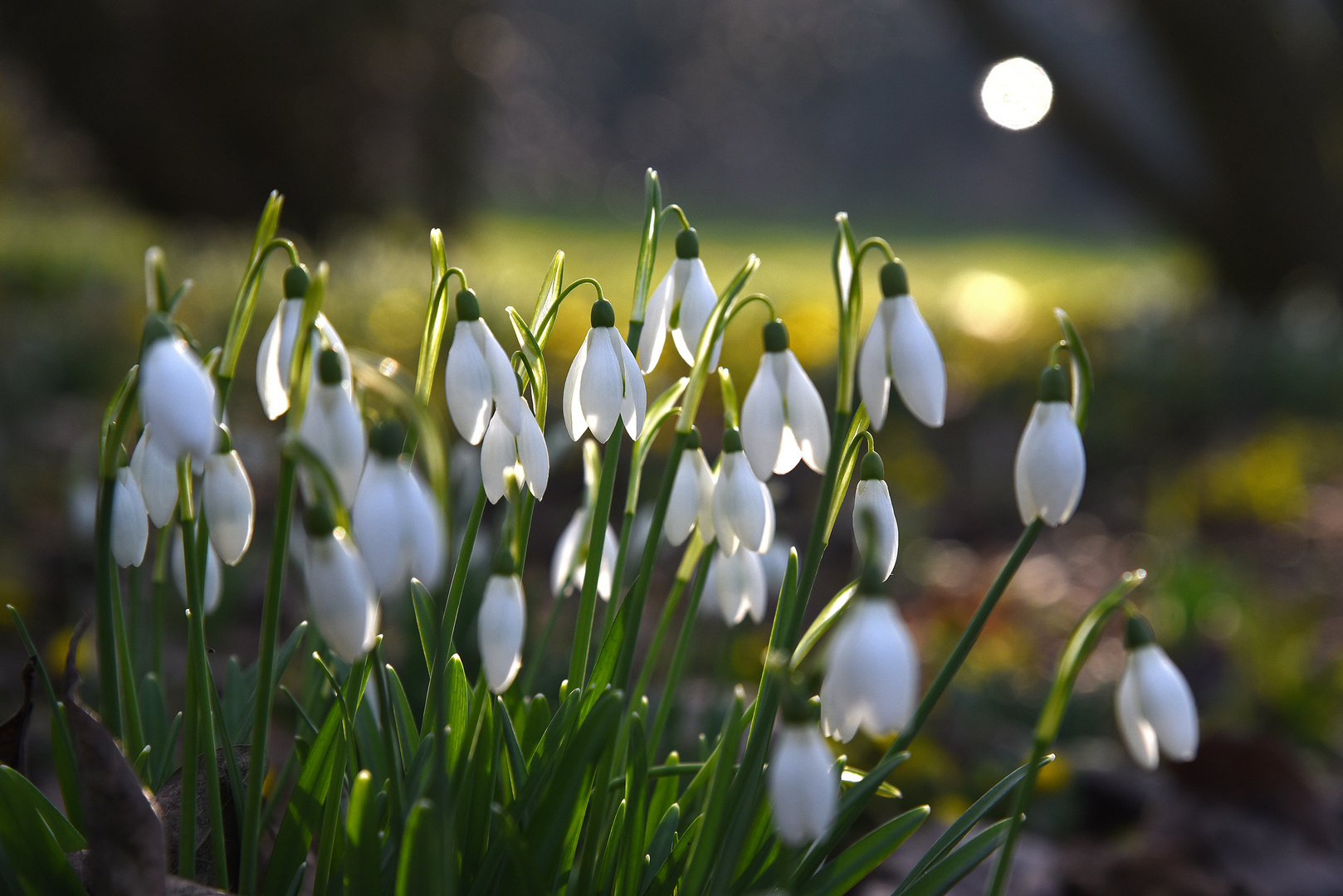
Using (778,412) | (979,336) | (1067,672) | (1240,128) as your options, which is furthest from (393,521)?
(1240,128)

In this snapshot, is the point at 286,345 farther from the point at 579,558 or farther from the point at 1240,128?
the point at 1240,128

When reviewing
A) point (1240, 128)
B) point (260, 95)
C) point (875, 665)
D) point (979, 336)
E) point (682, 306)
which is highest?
point (260, 95)

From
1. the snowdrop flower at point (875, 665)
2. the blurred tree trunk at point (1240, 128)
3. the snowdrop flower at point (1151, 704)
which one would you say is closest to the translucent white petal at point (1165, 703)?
the snowdrop flower at point (1151, 704)

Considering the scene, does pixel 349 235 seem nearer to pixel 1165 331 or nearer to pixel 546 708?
pixel 1165 331

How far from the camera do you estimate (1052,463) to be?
0.88m

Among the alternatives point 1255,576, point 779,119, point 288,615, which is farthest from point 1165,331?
point 779,119

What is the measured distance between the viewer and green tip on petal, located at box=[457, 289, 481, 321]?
95 cm

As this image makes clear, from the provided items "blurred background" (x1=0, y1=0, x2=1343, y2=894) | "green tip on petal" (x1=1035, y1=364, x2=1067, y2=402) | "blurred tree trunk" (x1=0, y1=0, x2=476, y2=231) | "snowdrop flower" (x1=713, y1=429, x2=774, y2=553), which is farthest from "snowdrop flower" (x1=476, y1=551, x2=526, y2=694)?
"blurred tree trunk" (x1=0, y1=0, x2=476, y2=231)

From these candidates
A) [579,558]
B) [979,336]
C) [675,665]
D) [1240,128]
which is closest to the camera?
[675,665]

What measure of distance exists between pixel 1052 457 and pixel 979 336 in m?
4.85

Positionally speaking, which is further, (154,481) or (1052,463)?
(154,481)

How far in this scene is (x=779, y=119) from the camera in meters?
30.0

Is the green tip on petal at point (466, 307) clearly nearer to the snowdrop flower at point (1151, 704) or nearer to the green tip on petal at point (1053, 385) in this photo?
the green tip on petal at point (1053, 385)

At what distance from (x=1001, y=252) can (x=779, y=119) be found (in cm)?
1007
